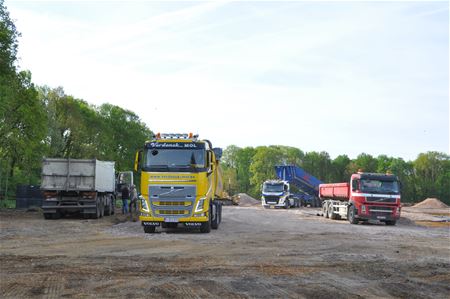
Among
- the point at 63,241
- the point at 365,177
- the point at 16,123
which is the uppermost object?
the point at 16,123

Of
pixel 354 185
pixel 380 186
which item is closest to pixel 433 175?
pixel 354 185

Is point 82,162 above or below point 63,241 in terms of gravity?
above

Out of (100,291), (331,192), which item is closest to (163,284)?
(100,291)

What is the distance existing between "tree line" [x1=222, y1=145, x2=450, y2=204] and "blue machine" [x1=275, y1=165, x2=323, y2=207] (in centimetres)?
3036

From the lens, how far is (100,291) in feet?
27.1

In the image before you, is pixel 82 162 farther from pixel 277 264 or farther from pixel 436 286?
pixel 436 286

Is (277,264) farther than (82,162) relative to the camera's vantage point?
No

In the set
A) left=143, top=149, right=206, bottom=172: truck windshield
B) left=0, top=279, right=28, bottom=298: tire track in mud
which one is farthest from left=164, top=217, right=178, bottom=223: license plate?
left=0, top=279, right=28, bottom=298: tire track in mud

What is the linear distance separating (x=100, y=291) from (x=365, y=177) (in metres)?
21.9

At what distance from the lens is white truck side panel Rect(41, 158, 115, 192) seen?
26.3 m

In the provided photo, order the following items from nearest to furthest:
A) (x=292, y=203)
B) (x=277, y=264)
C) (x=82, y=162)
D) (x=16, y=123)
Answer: (x=277, y=264) → (x=82, y=162) → (x=16, y=123) → (x=292, y=203)

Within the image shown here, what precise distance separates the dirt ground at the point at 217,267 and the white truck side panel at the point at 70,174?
8701 millimetres

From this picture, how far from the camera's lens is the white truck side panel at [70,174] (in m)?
26.3

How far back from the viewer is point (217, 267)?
35.9 feet
